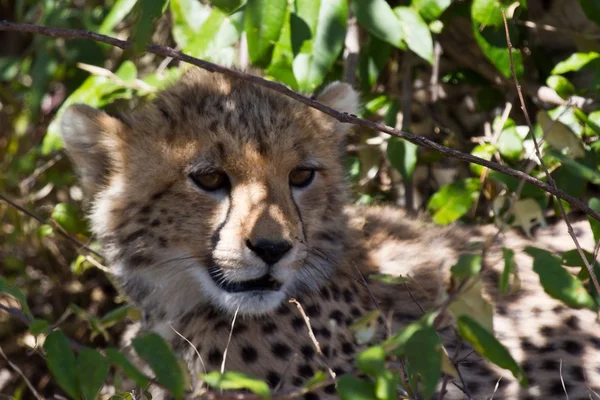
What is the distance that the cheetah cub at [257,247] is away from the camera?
2.37m

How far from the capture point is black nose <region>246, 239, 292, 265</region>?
86.3 inches

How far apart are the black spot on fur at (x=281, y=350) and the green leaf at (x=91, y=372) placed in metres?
0.78

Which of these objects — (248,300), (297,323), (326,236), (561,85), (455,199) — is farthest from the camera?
(455,199)

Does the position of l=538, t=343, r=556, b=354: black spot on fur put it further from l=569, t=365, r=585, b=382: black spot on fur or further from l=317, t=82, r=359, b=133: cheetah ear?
l=317, t=82, r=359, b=133: cheetah ear

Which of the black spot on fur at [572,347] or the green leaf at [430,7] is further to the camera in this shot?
the green leaf at [430,7]

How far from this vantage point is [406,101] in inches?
134

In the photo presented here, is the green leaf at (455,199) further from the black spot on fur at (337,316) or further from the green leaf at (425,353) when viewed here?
the green leaf at (425,353)

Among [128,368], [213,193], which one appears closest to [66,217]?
[213,193]

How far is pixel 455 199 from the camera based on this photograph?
3.12m

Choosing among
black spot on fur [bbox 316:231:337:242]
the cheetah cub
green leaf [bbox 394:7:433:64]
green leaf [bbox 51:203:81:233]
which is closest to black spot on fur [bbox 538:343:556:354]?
the cheetah cub

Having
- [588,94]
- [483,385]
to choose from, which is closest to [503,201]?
[588,94]

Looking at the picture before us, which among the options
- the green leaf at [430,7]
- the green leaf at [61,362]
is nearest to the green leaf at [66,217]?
the green leaf at [430,7]

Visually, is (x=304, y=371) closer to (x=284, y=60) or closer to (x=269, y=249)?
(x=269, y=249)

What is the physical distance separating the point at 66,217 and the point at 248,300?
104cm
